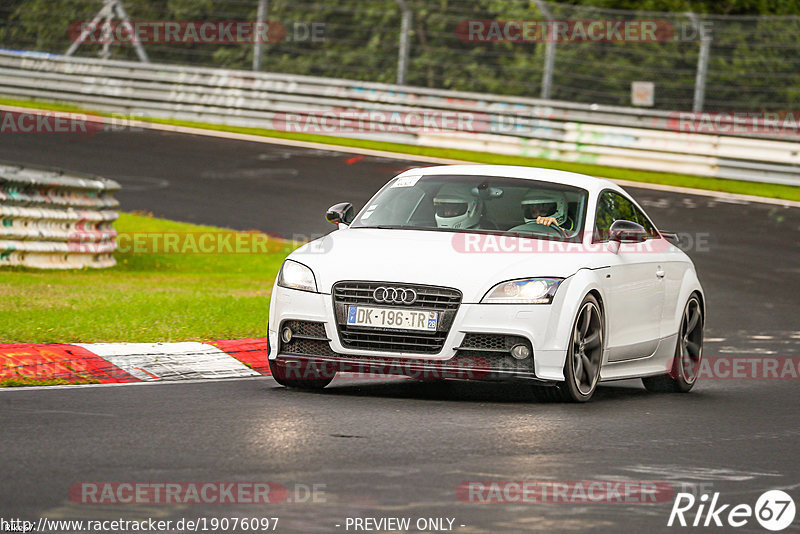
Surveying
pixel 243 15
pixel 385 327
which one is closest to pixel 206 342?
pixel 385 327

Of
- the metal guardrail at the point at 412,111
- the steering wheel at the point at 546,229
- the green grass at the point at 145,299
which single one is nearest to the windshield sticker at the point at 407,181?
the steering wheel at the point at 546,229

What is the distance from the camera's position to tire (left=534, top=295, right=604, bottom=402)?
9398 mm

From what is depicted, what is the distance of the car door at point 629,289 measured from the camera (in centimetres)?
1007

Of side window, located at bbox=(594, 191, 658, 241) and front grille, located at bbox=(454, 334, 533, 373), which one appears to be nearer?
front grille, located at bbox=(454, 334, 533, 373)

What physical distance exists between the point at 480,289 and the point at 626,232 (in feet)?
4.96

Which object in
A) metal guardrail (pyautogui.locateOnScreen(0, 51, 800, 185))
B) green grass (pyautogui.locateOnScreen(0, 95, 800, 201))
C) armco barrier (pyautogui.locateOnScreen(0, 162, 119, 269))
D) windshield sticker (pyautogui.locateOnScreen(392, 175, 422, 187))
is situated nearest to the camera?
windshield sticker (pyautogui.locateOnScreen(392, 175, 422, 187))

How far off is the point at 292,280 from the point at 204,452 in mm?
2528

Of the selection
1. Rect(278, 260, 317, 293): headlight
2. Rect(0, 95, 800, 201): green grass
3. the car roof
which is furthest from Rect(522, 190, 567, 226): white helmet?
Rect(0, 95, 800, 201): green grass

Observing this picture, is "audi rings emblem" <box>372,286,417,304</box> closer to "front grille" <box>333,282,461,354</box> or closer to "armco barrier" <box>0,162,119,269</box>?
"front grille" <box>333,282,461,354</box>

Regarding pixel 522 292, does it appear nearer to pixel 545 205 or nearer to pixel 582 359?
pixel 582 359

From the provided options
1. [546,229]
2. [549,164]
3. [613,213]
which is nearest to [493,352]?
[546,229]

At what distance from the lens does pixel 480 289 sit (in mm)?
9125

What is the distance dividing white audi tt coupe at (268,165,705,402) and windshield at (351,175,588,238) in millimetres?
10

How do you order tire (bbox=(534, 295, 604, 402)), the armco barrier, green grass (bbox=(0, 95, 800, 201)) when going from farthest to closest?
green grass (bbox=(0, 95, 800, 201)) < the armco barrier < tire (bbox=(534, 295, 604, 402))
